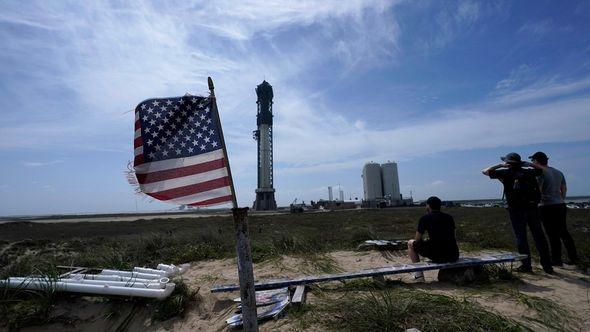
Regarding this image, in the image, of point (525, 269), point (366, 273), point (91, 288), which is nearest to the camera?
point (91, 288)

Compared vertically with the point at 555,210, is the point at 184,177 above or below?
above

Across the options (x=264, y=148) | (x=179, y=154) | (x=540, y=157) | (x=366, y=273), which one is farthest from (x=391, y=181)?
(x=179, y=154)

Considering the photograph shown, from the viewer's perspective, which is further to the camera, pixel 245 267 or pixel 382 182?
pixel 382 182

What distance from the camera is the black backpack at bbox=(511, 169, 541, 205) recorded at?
6910 millimetres

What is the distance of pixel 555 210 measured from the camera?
7262mm

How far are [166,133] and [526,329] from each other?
4994mm

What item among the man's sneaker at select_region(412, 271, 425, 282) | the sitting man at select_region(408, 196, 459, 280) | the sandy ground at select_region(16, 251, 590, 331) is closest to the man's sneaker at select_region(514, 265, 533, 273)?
the sandy ground at select_region(16, 251, 590, 331)

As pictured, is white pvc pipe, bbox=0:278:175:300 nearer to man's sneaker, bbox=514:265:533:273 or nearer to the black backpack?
man's sneaker, bbox=514:265:533:273

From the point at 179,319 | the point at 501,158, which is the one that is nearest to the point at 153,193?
the point at 179,319

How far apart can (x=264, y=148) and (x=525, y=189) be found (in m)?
60.3

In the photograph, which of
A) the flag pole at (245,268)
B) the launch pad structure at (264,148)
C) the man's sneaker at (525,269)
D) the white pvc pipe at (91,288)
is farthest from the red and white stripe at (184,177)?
the launch pad structure at (264,148)

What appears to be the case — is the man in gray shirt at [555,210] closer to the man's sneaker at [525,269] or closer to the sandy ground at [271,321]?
the sandy ground at [271,321]

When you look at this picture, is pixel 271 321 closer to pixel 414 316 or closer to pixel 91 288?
pixel 414 316

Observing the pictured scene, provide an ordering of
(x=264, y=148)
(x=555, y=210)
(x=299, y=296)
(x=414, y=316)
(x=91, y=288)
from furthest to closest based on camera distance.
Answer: (x=264, y=148), (x=555, y=210), (x=91, y=288), (x=299, y=296), (x=414, y=316)
